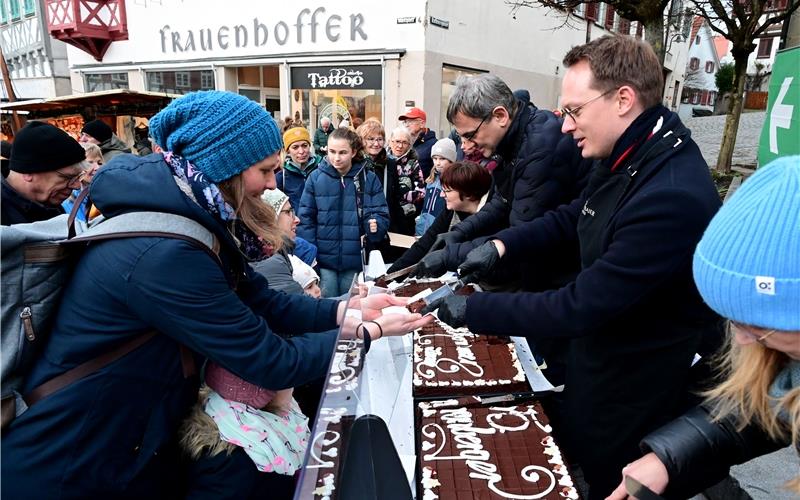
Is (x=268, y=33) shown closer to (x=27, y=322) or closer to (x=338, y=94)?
(x=338, y=94)

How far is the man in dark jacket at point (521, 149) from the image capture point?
100 inches

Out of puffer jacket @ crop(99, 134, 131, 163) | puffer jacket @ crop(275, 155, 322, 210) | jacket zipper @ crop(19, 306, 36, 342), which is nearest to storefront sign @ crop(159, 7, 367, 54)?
puffer jacket @ crop(99, 134, 131, 163)

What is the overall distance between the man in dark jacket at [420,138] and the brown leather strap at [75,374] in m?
5.17

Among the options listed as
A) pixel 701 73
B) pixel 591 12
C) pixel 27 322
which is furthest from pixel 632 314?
pixel 701 73

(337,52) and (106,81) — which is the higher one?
(337,52)

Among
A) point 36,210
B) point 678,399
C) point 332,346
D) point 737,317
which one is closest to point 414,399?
point 332,346

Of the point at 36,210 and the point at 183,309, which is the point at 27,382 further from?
the point at 36,210

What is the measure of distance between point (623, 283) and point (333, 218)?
10.9 feet

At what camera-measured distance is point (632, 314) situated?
5.24ft

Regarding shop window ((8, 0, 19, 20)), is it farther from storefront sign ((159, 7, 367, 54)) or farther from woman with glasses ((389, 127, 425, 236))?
woman with glasses ((389, 127, 425, 236))

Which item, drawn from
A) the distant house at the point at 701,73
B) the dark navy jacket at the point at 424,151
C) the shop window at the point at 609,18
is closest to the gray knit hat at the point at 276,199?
the dark navy jacket at the point at 424,151

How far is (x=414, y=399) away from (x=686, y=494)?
0.93 meters

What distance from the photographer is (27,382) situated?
128 cm

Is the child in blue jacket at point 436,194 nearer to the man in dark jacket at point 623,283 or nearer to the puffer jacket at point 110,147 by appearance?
the man in dark jacket at point 623,283
